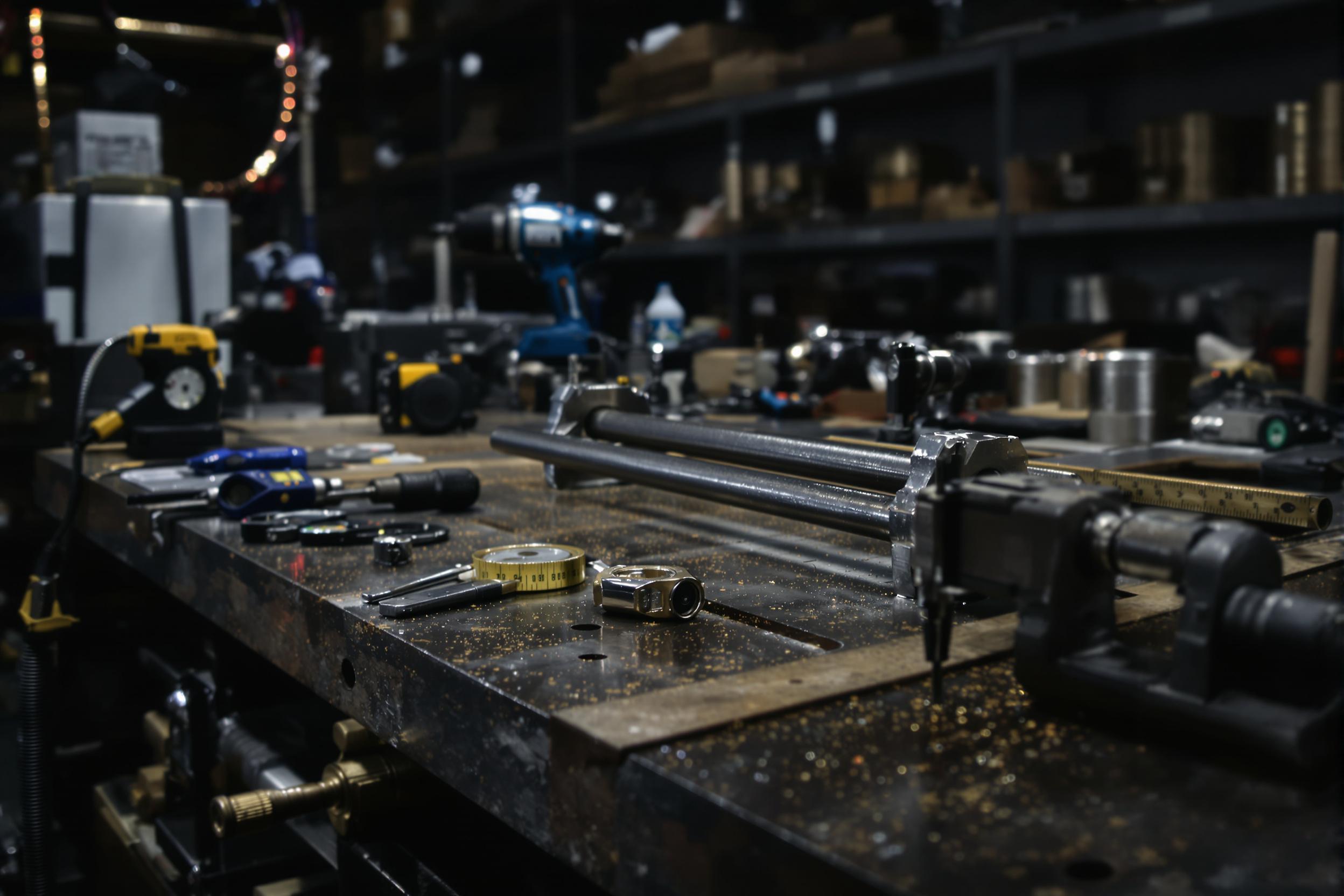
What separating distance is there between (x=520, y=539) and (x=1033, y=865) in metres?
0.69

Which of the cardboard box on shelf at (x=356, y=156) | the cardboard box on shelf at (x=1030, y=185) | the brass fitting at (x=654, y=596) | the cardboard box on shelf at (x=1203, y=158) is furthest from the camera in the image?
the cardboard box on shelf at (x=356, y=156)

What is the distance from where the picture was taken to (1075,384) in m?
1.80

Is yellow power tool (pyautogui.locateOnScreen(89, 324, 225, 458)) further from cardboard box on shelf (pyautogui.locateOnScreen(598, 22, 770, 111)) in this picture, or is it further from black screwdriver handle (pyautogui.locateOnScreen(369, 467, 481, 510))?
cardboard box on shelf (pyautogui.locateOnScreen(598, 22, 770, 111))

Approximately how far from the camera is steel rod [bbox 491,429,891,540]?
0.83 meters

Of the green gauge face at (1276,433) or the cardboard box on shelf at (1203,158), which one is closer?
the green gauge face at (1276,433)

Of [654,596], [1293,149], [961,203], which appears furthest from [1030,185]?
[654,596]

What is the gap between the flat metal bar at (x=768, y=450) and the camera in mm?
872

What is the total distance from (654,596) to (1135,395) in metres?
1.04

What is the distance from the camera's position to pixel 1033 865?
40 cm

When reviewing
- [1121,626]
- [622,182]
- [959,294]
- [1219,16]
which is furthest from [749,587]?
[622,182]

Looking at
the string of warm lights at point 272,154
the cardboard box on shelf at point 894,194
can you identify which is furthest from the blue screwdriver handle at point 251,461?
the string of warm lights at point 272,154

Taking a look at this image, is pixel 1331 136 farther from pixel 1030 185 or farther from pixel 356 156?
pixel 356 156

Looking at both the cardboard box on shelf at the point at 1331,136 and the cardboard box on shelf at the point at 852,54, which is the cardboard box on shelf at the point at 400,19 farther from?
the cardboard box on shelf at the point at 1331,136

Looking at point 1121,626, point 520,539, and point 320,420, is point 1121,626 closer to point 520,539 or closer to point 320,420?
point 520,539
